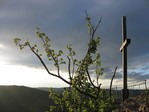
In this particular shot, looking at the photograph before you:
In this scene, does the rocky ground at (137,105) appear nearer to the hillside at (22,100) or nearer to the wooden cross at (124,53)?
the wooden cross at (124,53)

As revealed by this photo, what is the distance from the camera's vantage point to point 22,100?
4345 inches

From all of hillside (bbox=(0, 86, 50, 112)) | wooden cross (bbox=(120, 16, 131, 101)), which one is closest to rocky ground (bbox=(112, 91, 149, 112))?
wooden cross (bbox=(120, 16, 131, 101))

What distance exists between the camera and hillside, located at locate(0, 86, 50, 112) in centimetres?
10112

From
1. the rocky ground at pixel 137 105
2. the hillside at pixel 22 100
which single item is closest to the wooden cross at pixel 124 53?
the rocky ground at pixel 137 105

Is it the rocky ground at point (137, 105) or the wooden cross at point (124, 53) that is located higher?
the wooden cross at point (124, 53)

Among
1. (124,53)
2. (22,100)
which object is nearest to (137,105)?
(124,53)

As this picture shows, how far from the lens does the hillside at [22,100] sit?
332ft

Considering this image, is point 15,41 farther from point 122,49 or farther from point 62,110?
point 122,49

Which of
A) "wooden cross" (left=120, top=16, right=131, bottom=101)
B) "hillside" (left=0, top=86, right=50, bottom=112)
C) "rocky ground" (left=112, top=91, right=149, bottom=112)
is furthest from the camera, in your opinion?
"hillside" (left=0, top=86, right=50, bottom=112)

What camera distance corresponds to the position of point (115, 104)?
57.3ft

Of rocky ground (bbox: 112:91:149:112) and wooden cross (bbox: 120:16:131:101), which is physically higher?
wooden cross (bbox: 120:16:131:101)

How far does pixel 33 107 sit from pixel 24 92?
16.1 meters

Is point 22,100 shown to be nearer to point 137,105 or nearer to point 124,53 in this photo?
point 124,53

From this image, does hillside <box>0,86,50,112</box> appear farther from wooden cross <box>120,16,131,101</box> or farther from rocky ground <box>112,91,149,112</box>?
rocky ground <box>112,91,149,112</box>
